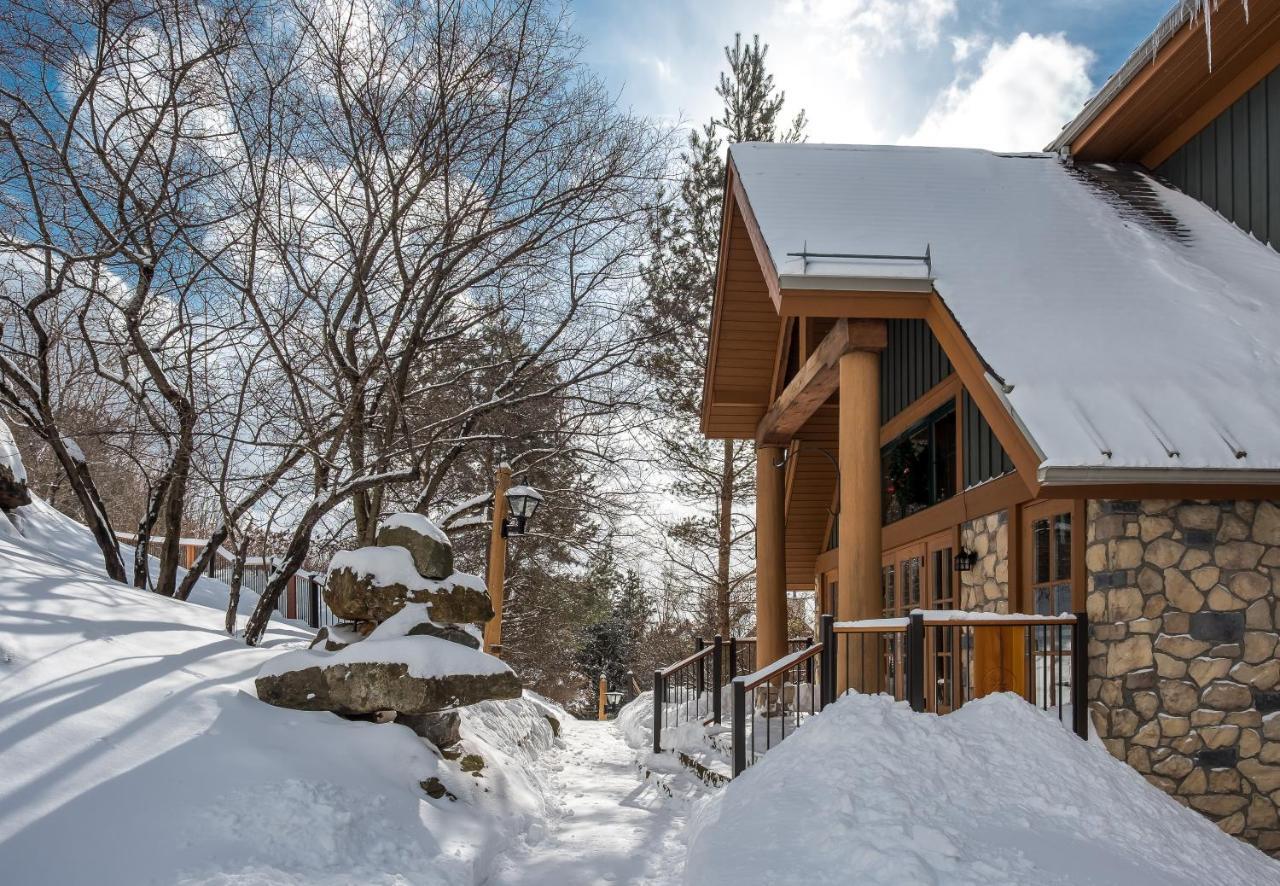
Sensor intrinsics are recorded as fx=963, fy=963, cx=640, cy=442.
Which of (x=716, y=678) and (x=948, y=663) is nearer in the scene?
(x=948, y=663)

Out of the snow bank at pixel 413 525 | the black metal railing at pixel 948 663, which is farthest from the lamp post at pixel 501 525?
the black metal railing at pixel 948 663

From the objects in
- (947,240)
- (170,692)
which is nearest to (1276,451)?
(947,240)

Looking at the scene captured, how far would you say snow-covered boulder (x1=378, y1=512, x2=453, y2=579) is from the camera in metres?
7.85

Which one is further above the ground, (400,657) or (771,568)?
(771,568)

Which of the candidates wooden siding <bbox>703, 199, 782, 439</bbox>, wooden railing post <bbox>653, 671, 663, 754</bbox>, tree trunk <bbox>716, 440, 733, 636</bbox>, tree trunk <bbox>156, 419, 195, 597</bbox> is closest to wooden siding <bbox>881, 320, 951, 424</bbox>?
wooden siding <bbox>703, 199, 782, 439</bbox>

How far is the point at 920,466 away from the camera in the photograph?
10.3 metres

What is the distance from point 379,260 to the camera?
37.5 ft

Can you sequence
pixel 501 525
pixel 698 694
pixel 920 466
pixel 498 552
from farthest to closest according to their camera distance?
pixel 698 694 → pixel 498 552 → pixel 501 525 → pixel 920 466

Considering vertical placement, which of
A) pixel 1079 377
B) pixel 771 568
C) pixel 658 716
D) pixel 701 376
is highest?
pixel 701 376

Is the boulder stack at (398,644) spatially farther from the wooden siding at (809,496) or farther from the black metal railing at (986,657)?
the wooden siding at (809,496)

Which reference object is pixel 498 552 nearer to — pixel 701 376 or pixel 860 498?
pixel 860 498

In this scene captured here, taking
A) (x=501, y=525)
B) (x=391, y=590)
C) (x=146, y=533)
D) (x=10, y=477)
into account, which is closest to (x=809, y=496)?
(x=501, y=525)

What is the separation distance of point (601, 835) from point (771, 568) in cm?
510

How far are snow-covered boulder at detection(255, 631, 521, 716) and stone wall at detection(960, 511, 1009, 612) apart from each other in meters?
4.53
